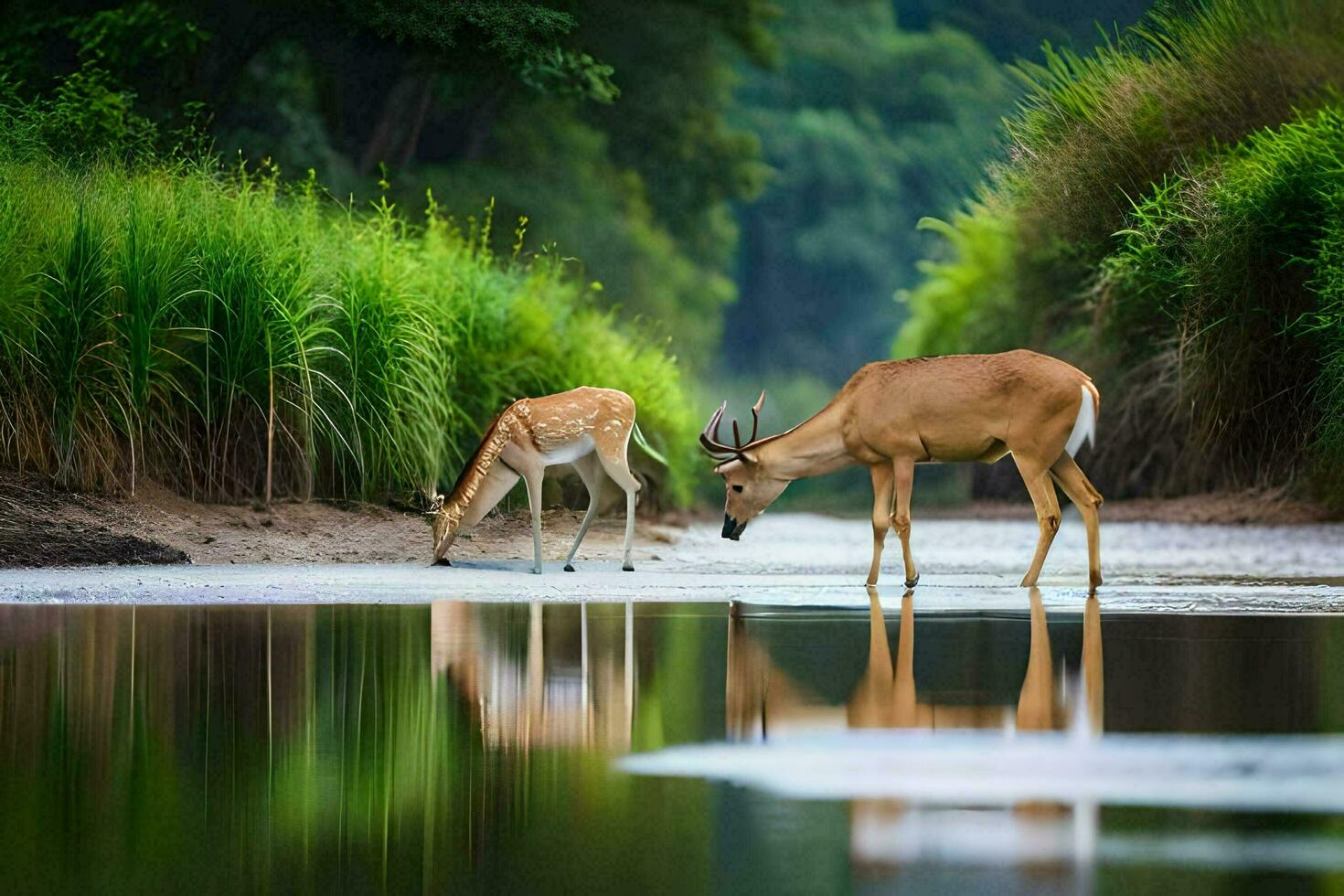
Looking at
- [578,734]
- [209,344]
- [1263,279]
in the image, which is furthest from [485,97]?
[578,734]

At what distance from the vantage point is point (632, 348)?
18250 millimetres

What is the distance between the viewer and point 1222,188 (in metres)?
12.5

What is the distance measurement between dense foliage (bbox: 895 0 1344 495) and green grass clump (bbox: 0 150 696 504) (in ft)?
15.5

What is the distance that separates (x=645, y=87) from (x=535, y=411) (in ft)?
67.8

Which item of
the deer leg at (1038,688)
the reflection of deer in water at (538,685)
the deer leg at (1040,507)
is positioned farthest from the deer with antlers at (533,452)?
the deer leg at (1038,688)

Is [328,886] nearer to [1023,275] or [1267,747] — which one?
[1267,747]

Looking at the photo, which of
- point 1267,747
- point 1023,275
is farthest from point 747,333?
point 1267,747

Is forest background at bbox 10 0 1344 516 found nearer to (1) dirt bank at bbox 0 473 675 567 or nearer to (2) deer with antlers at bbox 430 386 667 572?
(1) dirt bank at bbox 0 473 675 567

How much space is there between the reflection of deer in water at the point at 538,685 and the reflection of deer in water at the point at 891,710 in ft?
1.35

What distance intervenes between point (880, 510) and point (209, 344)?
5097 mm

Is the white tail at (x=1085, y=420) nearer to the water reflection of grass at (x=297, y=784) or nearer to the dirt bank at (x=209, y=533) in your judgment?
the dirt bank at (x=209, y=533)

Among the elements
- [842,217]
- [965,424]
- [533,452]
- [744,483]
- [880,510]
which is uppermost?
[842,217]

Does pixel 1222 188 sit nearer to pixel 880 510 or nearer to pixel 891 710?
pixel 880 510

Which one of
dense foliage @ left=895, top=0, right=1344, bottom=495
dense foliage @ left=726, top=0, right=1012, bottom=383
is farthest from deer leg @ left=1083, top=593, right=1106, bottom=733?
dense foliage @ left=726, top=0, right=1012, bottom=383
